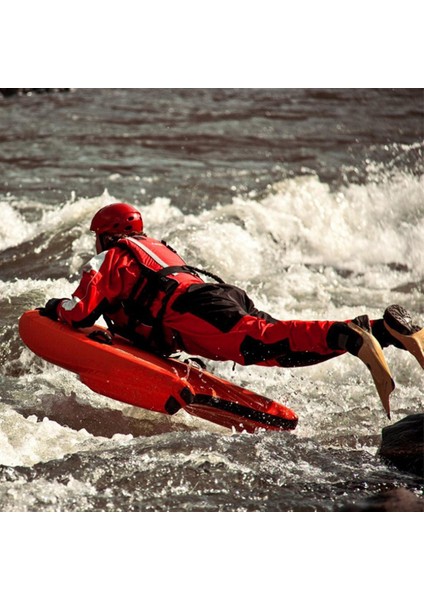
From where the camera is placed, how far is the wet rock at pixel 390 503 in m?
3.94

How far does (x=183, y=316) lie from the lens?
15.6 feet

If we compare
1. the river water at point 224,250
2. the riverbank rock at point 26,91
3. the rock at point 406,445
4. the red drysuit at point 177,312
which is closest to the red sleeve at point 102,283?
the red drysuit at point 177,312

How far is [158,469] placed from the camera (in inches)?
167

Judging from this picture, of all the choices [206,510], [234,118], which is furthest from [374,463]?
[234,118]

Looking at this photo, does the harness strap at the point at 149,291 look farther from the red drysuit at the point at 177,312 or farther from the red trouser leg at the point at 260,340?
the red trouser leg at the point at 260,340

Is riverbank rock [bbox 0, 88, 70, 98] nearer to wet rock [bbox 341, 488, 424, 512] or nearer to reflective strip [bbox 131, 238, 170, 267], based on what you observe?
reflective strip [bbox 131, 238, 170, 267]

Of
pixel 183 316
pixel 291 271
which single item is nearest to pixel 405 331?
pixel 183 316

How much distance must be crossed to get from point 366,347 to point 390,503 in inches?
29.4

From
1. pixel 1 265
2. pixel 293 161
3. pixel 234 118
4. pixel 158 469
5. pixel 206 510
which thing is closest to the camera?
pixel 206 510

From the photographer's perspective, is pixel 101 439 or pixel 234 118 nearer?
pixel 101 439

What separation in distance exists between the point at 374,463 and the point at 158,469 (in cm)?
109

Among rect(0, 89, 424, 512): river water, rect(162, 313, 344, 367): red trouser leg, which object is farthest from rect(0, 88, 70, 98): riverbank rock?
rect(162, 313, 344, 367): red trouser leg

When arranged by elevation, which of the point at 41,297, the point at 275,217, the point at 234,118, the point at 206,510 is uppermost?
the point at 234,118

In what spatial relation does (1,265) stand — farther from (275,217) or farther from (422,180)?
(422,180)
